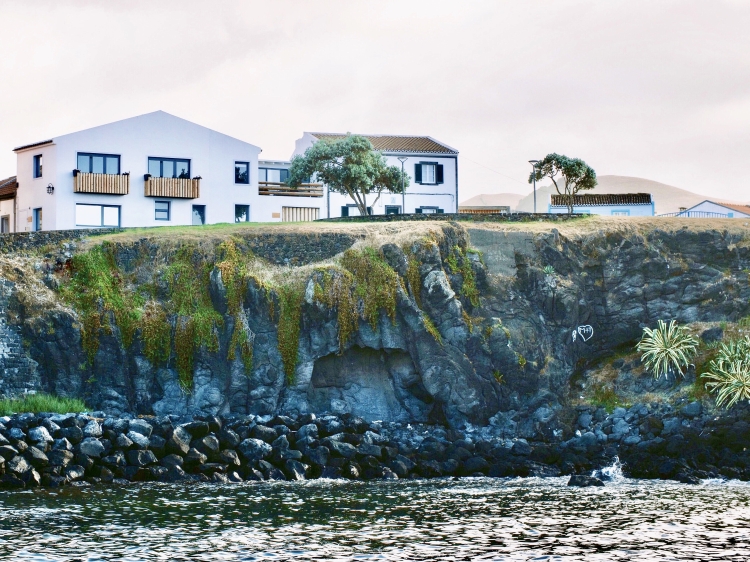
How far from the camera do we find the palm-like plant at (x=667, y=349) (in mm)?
54562

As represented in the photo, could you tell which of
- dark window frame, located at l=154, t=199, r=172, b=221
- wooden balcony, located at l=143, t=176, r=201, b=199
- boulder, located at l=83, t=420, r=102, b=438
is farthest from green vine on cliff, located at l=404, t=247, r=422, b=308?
dark window frame, located at l=154, t=199, r=172, b=221

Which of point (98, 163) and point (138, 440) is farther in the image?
point (98, 163)

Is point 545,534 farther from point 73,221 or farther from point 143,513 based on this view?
point 73,221

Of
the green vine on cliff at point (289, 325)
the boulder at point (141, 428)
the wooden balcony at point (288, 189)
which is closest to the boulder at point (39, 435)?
the boulder at point (141, 428)

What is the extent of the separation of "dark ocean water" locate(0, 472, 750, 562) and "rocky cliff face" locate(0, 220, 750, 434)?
39.4 feet

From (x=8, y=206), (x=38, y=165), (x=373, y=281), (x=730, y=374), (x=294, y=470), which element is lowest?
(x=294, y=470)

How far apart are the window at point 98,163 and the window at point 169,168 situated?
2.29m

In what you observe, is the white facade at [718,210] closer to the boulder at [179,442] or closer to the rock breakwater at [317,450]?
the rock breakwater at [317,450]

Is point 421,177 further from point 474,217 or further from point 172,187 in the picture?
point 474,217

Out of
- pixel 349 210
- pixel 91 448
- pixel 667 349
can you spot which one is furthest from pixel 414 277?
pixel 349 210

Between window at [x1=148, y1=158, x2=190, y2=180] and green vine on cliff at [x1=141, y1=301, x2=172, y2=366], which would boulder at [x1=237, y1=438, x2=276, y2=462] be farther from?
window at [x1=148, y1=158, x2=190, y2=180]

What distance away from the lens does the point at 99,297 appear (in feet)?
178

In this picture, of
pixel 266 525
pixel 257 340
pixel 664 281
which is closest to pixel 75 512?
pixel 266 525

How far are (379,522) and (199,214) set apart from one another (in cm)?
4294
